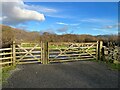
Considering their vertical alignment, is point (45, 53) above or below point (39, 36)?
below

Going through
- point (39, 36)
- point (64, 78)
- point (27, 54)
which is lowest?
point (64, 78)

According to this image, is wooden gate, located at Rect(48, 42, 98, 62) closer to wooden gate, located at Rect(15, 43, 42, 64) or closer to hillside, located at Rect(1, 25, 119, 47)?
wooden gate, located at Rect(15, 43, 42, 64)

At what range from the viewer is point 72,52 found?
1730 centimetres

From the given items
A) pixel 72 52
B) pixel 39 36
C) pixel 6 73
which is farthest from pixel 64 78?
pixel 39 36

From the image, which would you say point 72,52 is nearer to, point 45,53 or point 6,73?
point 45,53

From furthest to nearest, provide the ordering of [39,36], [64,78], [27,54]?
[39,36] → [27,54] → [64,78]

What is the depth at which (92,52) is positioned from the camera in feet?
56.9

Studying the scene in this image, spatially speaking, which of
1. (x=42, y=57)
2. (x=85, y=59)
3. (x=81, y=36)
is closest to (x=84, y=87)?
(x=42, y=57)

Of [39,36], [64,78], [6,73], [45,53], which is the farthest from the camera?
[39,36]

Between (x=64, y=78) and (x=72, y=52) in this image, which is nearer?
(x=64, y=78)

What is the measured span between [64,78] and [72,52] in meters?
6.69

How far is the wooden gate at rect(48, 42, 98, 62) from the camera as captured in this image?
16.1 meters

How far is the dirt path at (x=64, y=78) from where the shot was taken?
31.0ft

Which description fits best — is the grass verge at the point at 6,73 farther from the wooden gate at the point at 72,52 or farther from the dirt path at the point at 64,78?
the wooden gate at the point at 72,52
